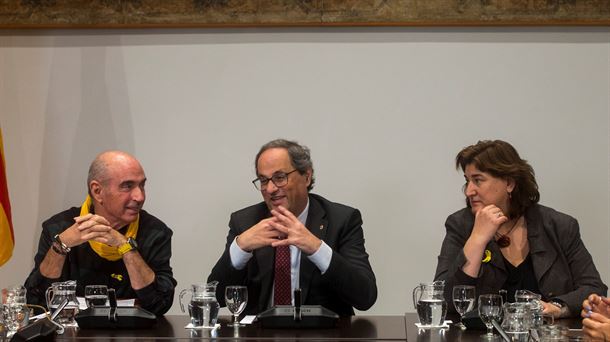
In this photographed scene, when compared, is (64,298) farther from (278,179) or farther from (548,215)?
(548,215)

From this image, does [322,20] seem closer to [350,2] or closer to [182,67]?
[350,2]

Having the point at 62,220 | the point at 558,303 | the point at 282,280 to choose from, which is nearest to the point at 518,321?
the point at 558,303

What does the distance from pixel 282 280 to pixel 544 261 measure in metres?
1.17

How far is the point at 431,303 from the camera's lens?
321 cm

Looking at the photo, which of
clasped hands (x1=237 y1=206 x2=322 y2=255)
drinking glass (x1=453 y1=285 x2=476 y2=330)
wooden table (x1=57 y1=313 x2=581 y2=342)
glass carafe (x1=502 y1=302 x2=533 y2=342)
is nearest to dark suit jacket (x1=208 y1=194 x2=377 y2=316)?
clasped hands (x1=237 y1=206 x2=322 y2=255)

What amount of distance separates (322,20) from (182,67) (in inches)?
34.2

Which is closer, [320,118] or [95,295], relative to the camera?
[95,295]

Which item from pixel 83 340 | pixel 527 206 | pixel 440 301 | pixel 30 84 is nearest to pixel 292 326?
pixel 440 301

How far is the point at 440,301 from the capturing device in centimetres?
322

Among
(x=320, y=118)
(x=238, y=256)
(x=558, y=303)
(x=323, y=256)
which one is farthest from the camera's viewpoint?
(x=320, y=118)

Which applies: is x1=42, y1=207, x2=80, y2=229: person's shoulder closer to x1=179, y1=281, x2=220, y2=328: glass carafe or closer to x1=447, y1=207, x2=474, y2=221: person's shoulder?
x1=179, y1=281, x2=220, y2=328: glass carafe

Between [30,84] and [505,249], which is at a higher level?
[30,84]

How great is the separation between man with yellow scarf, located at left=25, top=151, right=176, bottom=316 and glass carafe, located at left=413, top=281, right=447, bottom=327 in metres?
1.19

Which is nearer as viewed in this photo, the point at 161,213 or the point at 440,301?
the point at 440,301
